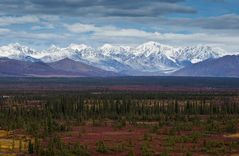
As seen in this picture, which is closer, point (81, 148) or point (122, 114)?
point (81, 148)

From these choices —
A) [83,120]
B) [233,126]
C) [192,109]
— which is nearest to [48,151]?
[233,126]

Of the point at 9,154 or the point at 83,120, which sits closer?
the point at 9,154

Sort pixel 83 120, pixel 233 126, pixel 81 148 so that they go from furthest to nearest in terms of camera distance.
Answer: pixel 83 120, pixel 233 126, pixel 81 148

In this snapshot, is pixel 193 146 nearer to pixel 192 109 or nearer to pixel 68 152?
pixel 68 152

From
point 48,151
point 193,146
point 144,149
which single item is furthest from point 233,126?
point 48,151

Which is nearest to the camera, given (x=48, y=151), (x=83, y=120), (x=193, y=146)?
(x=48, y=151)

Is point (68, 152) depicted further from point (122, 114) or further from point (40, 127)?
point (122, 114)

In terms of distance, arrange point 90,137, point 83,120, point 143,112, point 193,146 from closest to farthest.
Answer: point 193,146 → point 90,137 → point 83,120 → point 143,112

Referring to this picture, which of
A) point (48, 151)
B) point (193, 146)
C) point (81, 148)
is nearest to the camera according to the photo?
point (48, 151)
